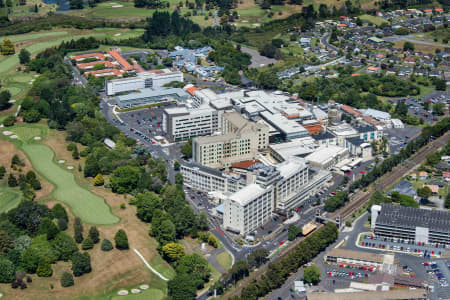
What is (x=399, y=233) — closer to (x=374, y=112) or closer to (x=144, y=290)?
(x=144, y=290)

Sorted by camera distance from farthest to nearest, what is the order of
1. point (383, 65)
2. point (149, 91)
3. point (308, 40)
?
point (308, 40) → point (383, 65) → point (149, 91)

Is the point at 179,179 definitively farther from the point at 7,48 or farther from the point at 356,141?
the point at 7,48

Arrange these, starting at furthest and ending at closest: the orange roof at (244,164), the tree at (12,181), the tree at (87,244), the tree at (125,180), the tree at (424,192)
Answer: the orange roof at (244,164) → the tree at (12,181) → the tree at (125,180) → the tree at (424,192) → the tree at (87,244)

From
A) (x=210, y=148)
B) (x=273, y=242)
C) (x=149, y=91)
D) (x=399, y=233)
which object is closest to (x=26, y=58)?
(x=149, y=91)

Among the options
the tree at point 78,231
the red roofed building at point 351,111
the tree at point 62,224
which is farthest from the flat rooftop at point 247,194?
the red roofed building at point 351,111

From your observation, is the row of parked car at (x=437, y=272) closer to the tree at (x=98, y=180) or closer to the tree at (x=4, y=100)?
the tree at (x=98, y=180)

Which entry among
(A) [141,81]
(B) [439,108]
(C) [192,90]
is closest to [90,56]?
(A) [141,81]
